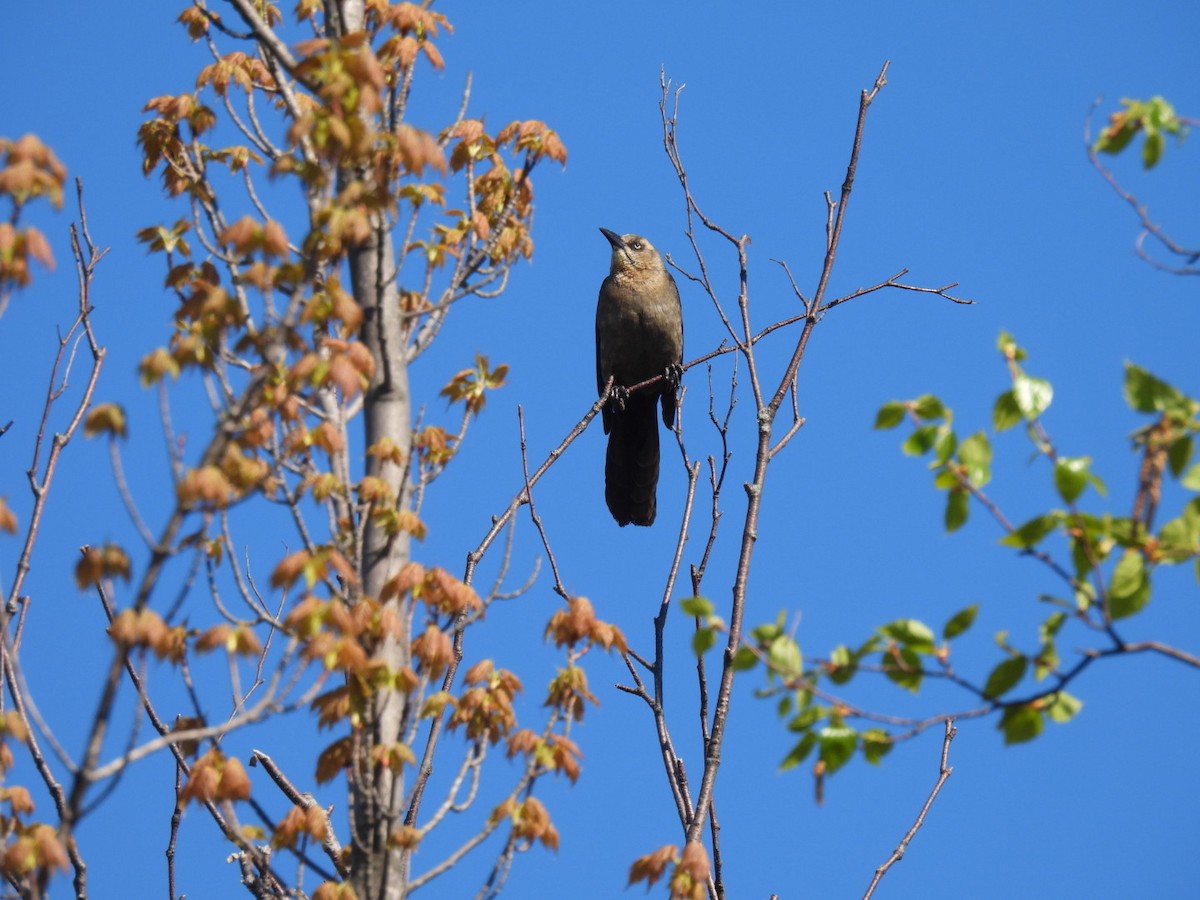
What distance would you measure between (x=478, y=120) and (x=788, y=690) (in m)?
2.23

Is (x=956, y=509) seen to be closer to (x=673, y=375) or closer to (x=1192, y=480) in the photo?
(x=1192, y=480)

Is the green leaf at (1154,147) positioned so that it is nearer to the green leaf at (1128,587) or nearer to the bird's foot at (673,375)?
the green leaf at (1128,587)

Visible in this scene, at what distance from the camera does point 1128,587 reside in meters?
2.43

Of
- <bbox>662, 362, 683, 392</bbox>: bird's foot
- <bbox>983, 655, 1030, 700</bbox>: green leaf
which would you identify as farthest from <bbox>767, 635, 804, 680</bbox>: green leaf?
<bbox>662, 362, 683, 392</bbox>: bird's foot

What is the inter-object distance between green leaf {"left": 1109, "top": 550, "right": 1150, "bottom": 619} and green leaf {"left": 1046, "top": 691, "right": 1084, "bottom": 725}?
194 millimetres

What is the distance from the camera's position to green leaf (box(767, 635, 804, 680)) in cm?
251

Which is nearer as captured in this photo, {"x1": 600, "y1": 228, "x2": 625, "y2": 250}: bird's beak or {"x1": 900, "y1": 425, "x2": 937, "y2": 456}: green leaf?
{"x1": 900, "y1": 425, "x2": 937, "y2": 456}: green leaf

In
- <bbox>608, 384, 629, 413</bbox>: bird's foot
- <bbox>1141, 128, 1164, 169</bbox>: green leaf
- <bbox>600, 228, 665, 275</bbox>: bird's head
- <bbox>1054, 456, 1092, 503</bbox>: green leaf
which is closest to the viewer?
<bbox>1054, 456, 1092, 503</bbox>: green leaf

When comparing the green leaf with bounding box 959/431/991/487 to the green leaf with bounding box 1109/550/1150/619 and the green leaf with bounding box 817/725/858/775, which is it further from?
the green leaf with bounding box 817/725/858/775

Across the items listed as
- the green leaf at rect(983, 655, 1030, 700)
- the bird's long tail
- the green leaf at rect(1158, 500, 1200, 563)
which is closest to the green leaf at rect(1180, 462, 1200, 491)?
the green leaf at rect(1158, 500, 1200, 563)

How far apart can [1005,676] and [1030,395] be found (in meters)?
0.56

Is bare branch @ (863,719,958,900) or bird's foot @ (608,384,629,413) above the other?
bird's foot @ (608,384,629,413)

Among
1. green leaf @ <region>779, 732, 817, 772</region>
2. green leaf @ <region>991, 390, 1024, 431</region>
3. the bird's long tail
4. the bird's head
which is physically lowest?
green leaf @ <region>779, 732, 817, 772</region>

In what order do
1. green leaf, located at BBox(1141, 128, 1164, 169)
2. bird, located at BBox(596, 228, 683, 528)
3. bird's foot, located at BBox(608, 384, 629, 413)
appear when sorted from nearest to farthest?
green leaf, located at BBox(1141, 128, 1164, 169) → bird's foot, located at BBox(608, 384, 629, 413) → bird, located at BBox(596, 228, 683, 528)
